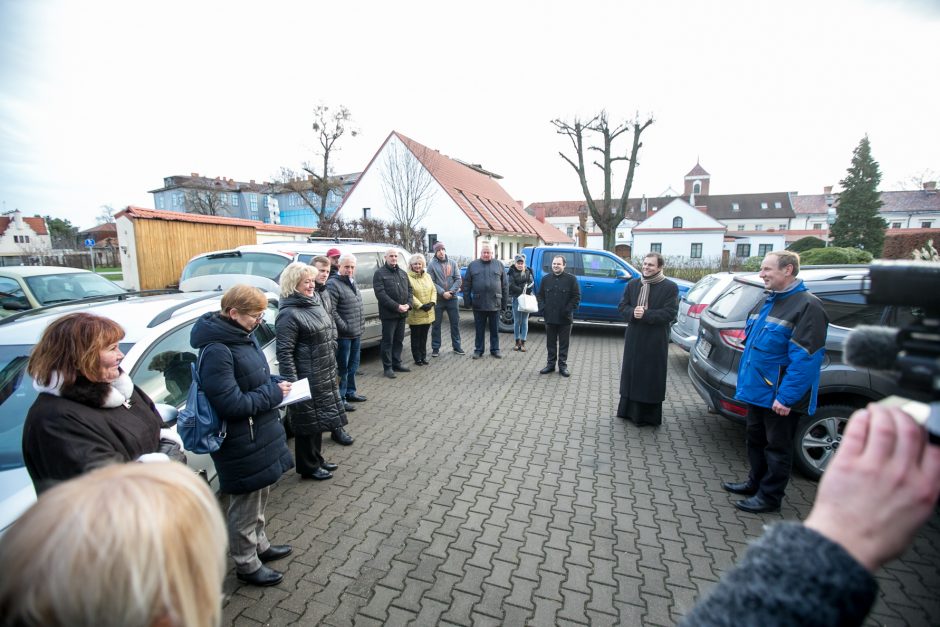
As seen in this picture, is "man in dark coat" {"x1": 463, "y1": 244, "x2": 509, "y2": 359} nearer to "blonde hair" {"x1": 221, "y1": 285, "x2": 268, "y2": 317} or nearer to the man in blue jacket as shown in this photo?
the man in blue jacket

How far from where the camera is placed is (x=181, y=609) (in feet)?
2.66

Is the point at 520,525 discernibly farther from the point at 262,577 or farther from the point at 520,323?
the point at 520,323

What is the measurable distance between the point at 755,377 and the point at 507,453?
2.35m

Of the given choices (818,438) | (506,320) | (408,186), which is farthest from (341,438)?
(408,186)

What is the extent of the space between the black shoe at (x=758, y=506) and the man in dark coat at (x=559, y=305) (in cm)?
388

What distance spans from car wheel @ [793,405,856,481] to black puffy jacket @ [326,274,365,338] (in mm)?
4909

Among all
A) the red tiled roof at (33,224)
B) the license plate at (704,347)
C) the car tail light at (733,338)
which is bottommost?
the license plate at (704,347)

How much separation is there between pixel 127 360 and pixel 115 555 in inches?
107

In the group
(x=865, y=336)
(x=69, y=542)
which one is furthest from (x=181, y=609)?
(x=865, y=336)

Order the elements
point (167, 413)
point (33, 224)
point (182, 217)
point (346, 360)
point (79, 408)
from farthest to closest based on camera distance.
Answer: point (33, 224)
point (182, 217)
point (346, 360)
point (167, 413)
point (79, 408)

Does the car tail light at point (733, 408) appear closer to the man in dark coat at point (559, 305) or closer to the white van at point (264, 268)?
the man in dark coat at point (559, 305)

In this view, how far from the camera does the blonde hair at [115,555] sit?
28.2 inches

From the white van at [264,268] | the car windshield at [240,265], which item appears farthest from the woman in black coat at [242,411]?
the car windshield at [240,265]

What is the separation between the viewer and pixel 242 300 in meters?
2.71
